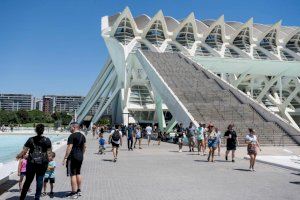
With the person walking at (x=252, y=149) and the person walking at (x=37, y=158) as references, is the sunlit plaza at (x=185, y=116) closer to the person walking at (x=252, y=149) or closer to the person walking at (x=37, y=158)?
the person walking at (x=252, y=149)

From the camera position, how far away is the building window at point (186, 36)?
57062mm

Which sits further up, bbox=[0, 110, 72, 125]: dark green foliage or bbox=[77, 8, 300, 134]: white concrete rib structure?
bbox=[77, 8, 300, 134]: white concrete rib structure

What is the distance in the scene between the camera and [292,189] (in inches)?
286

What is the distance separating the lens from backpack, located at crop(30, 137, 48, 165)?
18.0ft

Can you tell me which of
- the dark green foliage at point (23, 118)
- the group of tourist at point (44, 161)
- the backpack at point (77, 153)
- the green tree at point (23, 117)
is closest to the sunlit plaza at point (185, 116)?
the group of tourist at point (44, 161)

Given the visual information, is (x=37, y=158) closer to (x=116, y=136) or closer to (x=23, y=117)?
(x=116, y=136)

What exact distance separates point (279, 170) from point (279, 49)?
57.1 m

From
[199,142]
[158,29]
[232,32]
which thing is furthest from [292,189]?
[232,32]

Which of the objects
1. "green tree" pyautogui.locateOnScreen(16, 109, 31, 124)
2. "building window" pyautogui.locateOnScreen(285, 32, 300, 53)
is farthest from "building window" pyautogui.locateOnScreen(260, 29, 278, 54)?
"green tree" pyautogui.locateOnScreen(16, 109, 31, 124)

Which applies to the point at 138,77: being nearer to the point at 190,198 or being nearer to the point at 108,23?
the point at 108,23

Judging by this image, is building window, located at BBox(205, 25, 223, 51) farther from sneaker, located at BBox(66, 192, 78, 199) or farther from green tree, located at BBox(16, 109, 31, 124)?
green tree, located at BBox(16, 109, 31, 124)

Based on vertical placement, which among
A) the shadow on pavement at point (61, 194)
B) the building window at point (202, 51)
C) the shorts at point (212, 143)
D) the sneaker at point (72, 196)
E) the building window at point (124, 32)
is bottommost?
the shadow on pavement at point (61, 194)

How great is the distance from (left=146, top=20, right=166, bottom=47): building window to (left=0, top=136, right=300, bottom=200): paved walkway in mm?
45085

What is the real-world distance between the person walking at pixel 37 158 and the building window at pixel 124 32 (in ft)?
154
